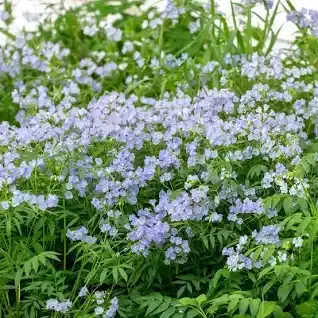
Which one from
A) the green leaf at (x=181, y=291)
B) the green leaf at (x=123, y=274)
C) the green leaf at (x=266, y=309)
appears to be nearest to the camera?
the green leaf at (x=266, y=309)

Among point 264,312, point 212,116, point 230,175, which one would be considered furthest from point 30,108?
point 264,312

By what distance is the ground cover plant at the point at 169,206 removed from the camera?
308 centimetres

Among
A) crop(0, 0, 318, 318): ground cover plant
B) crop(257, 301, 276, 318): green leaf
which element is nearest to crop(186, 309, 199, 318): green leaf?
crop(0, 0, 318, 318): ground cover plant

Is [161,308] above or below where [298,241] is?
below

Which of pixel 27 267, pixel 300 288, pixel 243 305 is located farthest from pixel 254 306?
pixel 27 267

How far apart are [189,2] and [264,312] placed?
6.80 feet

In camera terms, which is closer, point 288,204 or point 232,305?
point 232,305

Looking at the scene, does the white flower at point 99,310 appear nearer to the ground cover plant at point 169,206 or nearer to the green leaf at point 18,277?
the ground cover plant at point 169,206

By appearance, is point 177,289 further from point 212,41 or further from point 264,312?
point 212,41

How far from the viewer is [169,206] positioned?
10.4 ft

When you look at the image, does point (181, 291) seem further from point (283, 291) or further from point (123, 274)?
point (283, 291)

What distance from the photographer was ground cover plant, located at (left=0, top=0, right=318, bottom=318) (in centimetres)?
308

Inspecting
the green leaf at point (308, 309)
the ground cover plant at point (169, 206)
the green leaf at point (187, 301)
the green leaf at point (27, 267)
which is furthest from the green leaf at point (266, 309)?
the green leaf at point (27, 267)

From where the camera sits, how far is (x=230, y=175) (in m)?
3.27
